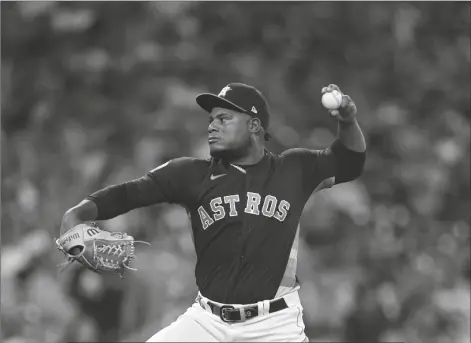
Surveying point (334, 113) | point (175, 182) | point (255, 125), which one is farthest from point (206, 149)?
point (334, 113)

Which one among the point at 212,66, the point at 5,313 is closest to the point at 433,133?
the point at 212,66

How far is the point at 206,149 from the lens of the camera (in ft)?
20.8

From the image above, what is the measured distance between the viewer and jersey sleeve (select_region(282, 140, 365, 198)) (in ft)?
10.2

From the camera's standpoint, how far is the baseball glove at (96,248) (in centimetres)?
278

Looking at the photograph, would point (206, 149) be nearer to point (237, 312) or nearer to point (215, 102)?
point (215, 102)

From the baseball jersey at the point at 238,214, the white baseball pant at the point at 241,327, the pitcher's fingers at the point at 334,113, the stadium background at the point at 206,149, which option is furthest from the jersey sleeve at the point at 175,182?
the stadium background at the point at 206,149

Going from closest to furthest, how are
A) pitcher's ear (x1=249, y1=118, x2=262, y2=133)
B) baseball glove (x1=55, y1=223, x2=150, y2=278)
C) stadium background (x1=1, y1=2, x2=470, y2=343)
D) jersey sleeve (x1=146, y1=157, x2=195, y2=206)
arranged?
baseball glove (x1=55, y1=223, x2=150, y2=278) < jersey sleeve (x1=146, y1=157, x2=195, y2=206) < pitcher's ear (x1=249, y1=118, x2=262, y2=133) < stadium background (x1=1, y1=2, x2=470, y2=343)

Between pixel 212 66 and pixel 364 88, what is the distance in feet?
5.02

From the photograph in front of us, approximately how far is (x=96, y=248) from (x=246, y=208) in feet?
2.11

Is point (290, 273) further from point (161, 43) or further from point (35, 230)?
point (161, 43)

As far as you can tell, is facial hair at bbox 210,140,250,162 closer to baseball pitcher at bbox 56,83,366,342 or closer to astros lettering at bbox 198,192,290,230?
baseball pitcher at bbox 56,83,366,342

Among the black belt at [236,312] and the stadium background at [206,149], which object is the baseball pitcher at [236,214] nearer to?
the black belt at [236,312]

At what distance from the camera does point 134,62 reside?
686cm

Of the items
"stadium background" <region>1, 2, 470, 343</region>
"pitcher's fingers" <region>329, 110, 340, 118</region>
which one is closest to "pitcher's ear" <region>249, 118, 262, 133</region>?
"pitcher's fingers" <region>329, 110, 340, 118</region>
